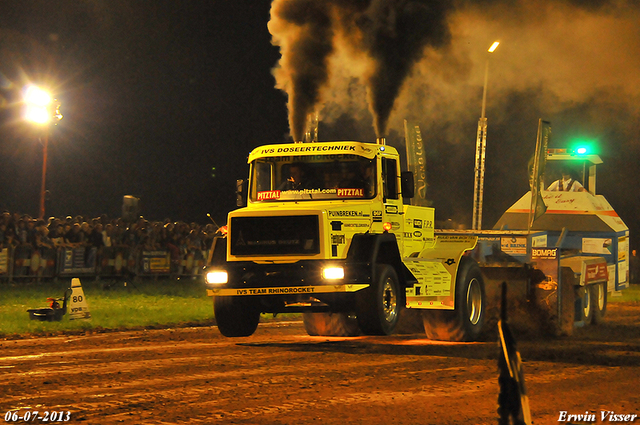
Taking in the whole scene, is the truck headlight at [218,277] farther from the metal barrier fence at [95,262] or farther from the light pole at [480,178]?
the light pole at [480,178]

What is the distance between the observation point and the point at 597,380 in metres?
9.84

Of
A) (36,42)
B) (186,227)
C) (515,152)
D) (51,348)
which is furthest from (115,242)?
(515,152)

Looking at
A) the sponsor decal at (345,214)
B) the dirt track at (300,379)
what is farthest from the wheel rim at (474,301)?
the sponsor decal at (345,214)

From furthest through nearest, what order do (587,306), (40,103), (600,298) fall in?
(40,103) < (600,298) < (587,306)

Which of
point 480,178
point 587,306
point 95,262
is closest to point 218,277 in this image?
point 587,306

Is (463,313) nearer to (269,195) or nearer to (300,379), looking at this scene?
(269,195)

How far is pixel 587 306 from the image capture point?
57.2 feet

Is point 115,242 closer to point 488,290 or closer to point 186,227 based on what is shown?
point 186,227

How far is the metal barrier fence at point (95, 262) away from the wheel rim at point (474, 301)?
1180 centimetres

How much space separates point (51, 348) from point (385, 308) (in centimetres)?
502

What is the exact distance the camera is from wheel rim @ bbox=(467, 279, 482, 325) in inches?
557

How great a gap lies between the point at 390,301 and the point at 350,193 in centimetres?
170

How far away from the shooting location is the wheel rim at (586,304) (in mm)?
17031

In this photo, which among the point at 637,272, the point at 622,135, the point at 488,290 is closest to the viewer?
the point at 488,290
